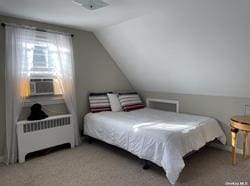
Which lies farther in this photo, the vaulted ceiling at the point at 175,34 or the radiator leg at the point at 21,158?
the radiator leg at the point at 21,158

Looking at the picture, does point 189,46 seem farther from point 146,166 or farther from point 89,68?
point 89,68

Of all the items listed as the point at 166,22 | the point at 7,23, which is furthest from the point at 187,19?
the point at 7,23

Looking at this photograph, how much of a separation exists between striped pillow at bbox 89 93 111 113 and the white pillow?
0.06 metres

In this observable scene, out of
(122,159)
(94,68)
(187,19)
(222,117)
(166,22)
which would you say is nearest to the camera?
(187,19)

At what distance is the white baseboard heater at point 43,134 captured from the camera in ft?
9.07

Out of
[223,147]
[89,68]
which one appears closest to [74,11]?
[89,68]

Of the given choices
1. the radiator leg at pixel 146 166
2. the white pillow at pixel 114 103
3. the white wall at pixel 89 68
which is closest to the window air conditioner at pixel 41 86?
the white wall at pixel 89 68

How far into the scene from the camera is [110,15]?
2723 millimetres

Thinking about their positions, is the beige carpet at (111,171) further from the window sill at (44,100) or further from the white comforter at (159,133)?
the window sill at (44,100)

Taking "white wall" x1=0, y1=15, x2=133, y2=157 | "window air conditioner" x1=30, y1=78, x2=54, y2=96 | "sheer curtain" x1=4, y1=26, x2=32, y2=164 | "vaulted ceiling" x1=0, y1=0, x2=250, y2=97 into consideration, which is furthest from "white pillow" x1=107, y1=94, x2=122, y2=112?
"sheer curtain" x1=4, y1=26, x2=32, y2=164

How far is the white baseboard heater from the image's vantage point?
109 inches

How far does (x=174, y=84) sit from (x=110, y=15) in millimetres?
1706

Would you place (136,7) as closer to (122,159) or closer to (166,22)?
(166,22)

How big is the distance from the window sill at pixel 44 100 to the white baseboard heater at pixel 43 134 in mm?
272
